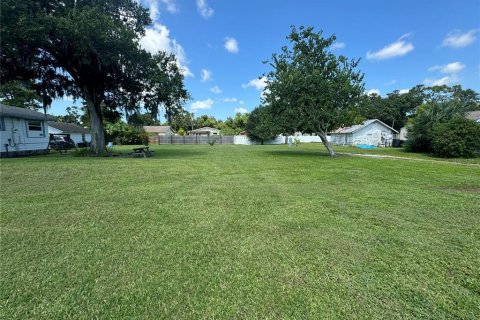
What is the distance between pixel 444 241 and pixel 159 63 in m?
14.3

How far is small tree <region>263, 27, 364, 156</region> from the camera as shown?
46.1ft

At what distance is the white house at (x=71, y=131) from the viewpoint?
93.3 ft

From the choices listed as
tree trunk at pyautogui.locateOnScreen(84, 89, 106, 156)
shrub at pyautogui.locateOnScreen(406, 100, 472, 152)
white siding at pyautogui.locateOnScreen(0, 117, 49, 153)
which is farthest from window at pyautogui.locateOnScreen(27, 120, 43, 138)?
shrub at pyautogui.locateOnScreen(406, 100, 472, 152)

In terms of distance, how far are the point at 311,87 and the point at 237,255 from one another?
44.1ft

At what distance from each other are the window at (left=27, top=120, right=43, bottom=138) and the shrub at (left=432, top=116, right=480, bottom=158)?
27127 millimetres

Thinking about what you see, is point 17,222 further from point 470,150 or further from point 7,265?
point 470,150

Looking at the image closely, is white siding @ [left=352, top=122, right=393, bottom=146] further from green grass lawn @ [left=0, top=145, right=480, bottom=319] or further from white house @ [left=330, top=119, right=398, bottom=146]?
green grass lawn @ [left=0, top=145, right=480, bottom=319]

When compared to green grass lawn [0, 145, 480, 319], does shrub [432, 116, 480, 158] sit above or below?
above

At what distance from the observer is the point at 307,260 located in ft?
8.69

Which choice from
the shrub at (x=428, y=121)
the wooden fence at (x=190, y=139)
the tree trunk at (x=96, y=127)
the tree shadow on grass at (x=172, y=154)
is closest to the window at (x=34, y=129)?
the tree trunk at (x=96, y=127)

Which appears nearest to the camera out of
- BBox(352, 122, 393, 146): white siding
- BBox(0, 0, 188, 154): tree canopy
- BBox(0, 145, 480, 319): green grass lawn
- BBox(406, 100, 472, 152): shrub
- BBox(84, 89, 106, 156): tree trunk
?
BBox(0, 145, 480, 319): green grass lawn

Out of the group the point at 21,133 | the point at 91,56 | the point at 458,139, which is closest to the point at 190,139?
the point at 21,133

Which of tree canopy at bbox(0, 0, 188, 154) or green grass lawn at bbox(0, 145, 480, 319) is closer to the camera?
green grass lawn at bbox(0, 145, 480, 319)

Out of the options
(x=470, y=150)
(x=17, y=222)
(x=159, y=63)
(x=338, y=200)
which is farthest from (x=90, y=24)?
(x=470, y=150)
